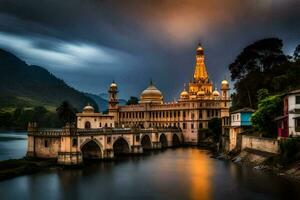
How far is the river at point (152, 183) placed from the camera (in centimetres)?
4453

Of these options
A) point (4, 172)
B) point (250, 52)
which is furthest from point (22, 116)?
point (4, 172)

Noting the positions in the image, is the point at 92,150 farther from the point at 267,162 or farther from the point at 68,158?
the point at 267,162

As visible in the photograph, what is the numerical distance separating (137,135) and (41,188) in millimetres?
41271

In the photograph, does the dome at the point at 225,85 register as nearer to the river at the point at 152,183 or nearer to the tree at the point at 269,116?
the river at the point at 152,183

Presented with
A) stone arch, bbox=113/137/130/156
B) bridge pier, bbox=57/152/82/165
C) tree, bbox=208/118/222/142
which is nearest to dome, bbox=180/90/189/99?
tree, bbox=208/118/222/142

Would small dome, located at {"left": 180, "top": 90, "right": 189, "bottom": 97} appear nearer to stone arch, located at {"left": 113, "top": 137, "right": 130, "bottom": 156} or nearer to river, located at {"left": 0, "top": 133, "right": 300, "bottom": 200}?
stone arch, located at {"left": 113, "top": 137, "right": 130, "bottom": 156}

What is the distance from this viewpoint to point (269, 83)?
8531 centimetres

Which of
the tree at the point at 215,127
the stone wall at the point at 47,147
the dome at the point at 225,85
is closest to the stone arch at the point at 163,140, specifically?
the tree at the point at 215,127

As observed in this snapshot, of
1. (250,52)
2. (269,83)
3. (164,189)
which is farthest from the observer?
(250,52)

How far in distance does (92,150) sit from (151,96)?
56.8m

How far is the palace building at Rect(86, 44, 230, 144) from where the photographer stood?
381 feet

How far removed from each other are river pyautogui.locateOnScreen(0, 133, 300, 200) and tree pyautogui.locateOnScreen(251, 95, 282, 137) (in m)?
6.94

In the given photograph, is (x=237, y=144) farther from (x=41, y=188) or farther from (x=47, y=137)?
(x=41, y=188)

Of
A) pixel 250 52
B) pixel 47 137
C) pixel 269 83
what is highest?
pixel 250 52
